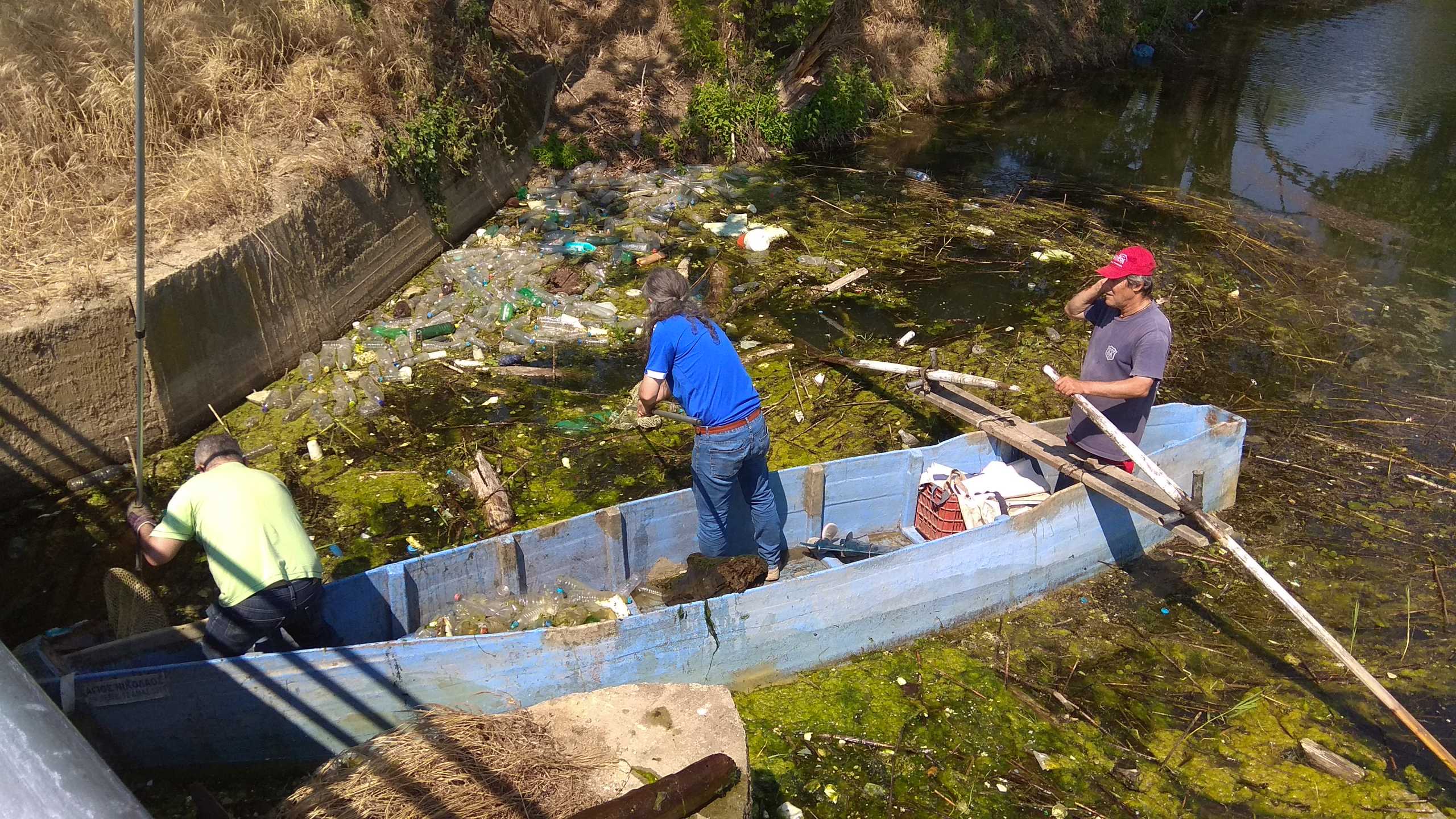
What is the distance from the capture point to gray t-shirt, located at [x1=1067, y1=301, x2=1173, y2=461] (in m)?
5.25

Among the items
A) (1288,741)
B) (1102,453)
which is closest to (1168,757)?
(1288,741)

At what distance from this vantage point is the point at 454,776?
361cm

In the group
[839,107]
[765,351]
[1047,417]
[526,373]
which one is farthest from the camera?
[839,107]

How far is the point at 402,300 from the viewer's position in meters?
8.91

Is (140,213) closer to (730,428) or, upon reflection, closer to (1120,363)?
(730,428)

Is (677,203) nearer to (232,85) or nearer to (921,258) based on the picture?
(921,258)

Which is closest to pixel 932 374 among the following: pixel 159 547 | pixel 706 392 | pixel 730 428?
pixel 730 428

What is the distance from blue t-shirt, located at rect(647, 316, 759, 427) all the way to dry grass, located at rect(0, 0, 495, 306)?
420cm

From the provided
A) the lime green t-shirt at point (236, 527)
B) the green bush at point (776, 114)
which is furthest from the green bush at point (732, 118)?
the lime green t-shirt at point (236, 527)

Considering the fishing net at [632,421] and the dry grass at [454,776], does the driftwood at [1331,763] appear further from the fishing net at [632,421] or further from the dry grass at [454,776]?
the fishing net at [632,421]

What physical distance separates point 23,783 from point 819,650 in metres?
3.85

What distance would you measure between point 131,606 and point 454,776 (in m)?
1.98

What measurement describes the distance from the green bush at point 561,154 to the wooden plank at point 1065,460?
23.3ft

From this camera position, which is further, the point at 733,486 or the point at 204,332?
the point at 204,332
